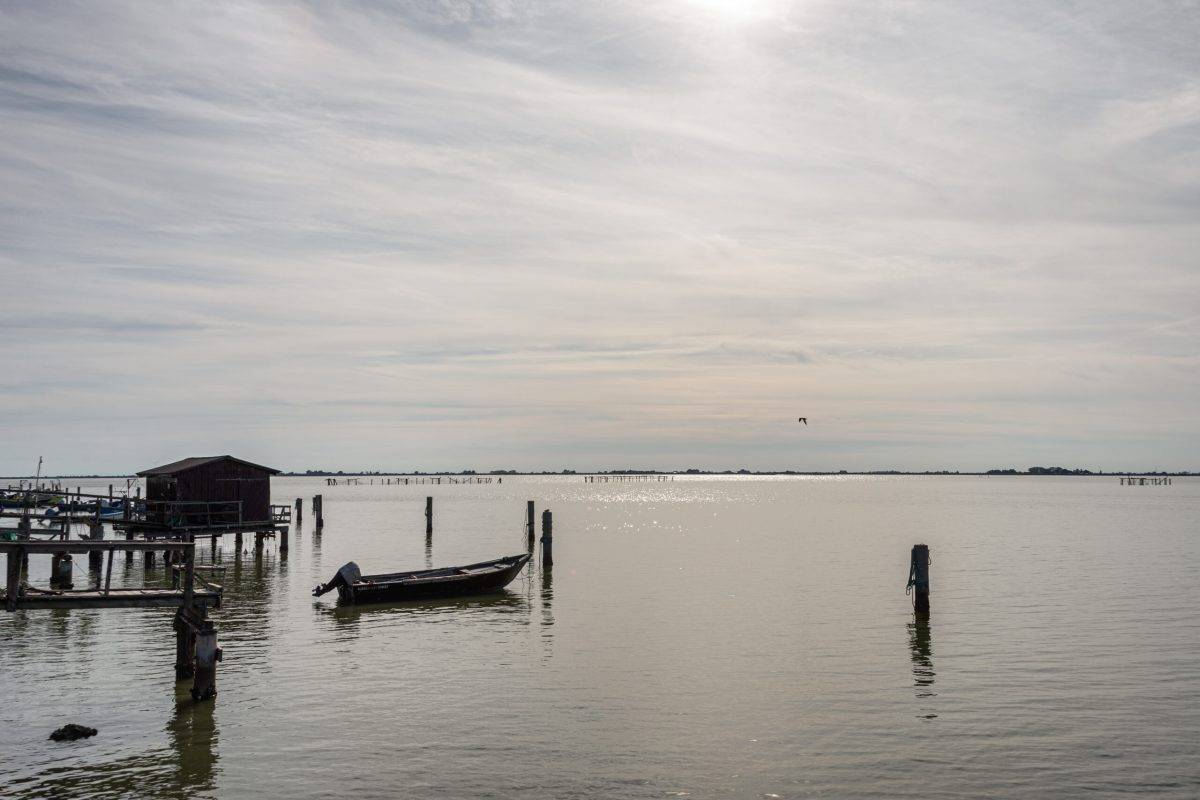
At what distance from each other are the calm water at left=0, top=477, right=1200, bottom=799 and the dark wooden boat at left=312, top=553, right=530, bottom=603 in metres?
1.07

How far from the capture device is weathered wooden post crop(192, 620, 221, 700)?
1845 centimetres

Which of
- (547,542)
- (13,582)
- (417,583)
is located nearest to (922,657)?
(417,583)

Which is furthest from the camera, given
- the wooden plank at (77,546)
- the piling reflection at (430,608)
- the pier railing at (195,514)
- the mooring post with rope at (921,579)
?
the pier railing at (195,514)

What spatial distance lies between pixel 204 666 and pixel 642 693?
915 centimetres

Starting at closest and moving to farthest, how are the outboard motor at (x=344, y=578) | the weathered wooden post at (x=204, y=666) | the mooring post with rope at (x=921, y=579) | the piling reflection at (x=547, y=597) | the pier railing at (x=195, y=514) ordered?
1. the weathered wooden post at (x=204, y=666)
2. the mooring post with rope at (x=921, y=579)
3. the piling reflection at (x=547, y=597)
4. the outboard motor at (x=344, y=578)
5. the pier railing at (x=195, y=514)

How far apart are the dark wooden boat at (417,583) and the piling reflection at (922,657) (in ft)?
51.8

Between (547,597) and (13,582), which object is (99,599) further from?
(547,597)

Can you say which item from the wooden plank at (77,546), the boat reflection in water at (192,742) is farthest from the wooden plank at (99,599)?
the boat reflection in water at (192,742)

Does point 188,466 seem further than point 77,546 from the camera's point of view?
Yes

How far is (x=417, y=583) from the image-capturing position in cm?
3381

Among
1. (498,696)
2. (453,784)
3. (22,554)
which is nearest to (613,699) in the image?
(498,696)

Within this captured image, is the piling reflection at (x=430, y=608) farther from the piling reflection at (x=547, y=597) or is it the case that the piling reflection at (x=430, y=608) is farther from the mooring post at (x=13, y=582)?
the mooring post at (x=13, y=582)

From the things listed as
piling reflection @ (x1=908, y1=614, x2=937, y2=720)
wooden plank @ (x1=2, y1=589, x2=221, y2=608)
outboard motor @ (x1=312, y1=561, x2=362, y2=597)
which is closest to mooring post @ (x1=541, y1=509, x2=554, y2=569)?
outboard motor @ (x1=312, y1=561, x2=362, y2=597)

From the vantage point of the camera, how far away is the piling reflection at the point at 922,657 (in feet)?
64.0
